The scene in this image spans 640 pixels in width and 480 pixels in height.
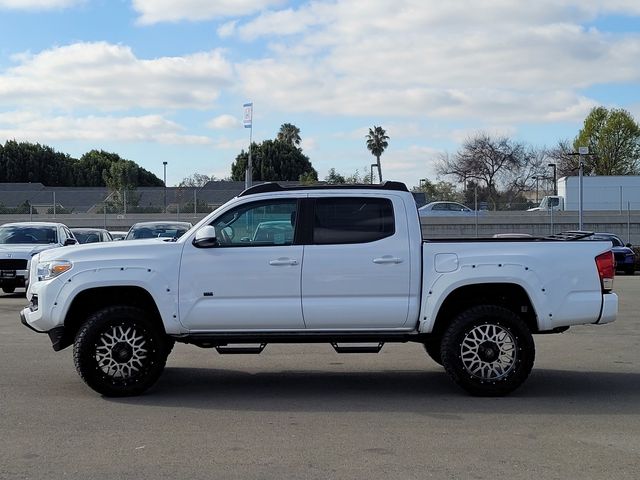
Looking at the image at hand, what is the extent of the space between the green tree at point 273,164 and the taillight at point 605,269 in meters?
81.9

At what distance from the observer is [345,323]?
808 cm

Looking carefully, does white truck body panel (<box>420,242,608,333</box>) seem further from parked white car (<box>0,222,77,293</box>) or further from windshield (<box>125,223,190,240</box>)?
windshield (<box>125,223,190,240</box>)

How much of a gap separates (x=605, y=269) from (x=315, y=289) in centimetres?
297

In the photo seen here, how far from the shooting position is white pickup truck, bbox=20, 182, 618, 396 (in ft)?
26.5

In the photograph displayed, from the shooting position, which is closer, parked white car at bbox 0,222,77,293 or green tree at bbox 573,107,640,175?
parked white car at bbox 0,222,77,293

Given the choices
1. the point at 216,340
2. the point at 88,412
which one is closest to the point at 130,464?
the point at 88,412

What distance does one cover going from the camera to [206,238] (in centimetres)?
803

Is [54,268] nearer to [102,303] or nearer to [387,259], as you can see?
[102,303]

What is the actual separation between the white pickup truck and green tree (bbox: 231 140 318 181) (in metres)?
81.8

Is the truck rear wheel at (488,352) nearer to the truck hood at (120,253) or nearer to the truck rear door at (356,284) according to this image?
the truck rear door at (356,284)

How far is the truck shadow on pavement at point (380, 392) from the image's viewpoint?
25.8 feet

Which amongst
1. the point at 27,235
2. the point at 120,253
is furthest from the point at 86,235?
the point at 120,253

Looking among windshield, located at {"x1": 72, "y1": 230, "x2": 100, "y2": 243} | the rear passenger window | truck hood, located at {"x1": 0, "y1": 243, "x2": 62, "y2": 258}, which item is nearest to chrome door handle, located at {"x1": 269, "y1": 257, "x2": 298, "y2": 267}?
the rear passenger window

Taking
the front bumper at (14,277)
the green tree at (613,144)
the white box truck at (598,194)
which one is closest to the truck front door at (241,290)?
the front bumper at (14,277)
